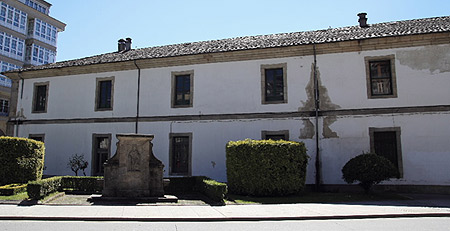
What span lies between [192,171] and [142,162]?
5767mm

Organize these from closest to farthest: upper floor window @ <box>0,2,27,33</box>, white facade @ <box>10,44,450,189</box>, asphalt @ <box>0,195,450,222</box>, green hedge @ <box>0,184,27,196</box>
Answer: asphalt @ <box>0,195,450,222</box>, green hedge @ <box>0,184,27,196</box>, white facade @ <box>10,44,450,189</box>, upper floor window @ <box>0,2,27,33</box>

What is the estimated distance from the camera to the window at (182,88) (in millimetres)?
19016

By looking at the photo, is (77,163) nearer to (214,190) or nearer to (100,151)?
(100,151)

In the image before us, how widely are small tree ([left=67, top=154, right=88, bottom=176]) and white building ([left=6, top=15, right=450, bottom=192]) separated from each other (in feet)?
1.09

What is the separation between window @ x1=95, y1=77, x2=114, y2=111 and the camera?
20.4 metres

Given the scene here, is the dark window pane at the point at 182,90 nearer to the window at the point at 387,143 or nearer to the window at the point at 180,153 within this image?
the window at the point at 180,153

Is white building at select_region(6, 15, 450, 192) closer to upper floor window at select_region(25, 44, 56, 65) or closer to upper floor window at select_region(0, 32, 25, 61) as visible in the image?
upper floor window at select_region(0, 32, 25, 61)

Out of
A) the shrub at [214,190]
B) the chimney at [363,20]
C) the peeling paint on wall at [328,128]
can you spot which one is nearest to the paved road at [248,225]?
the shrub at [214,190]

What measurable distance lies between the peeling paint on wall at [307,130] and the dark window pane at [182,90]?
6514mm

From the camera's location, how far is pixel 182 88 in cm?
1931

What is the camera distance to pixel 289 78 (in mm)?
17438

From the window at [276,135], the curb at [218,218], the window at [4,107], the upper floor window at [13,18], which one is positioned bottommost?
the curb at [218,218]

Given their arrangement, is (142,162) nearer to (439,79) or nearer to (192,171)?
(192,171)

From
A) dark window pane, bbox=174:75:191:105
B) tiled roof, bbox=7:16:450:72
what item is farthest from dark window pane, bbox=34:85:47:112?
dark window pane, bbox=174:75:191:105
